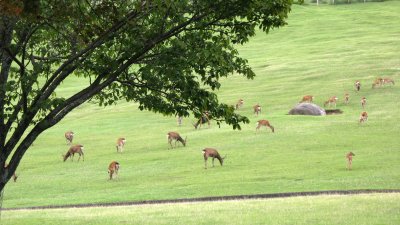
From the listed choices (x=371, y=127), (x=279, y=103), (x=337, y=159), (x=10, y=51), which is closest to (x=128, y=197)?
(x=337, y=159)

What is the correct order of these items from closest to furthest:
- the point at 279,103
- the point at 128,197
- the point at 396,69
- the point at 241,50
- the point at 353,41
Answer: the point at 128,197 < the point at 279,103 < the point at 396,69 < the point at 353,41 < the point at 241,50

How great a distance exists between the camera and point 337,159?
35062 mm

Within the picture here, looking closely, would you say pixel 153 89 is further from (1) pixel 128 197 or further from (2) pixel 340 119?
(2) pixel 340 119

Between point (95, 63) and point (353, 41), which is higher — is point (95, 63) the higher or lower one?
the lower one

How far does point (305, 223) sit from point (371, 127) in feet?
78.8

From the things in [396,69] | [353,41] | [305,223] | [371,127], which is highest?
[353,41]

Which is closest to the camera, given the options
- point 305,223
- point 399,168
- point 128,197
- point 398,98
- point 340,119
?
point 305,223

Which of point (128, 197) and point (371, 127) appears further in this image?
point (371, 127)

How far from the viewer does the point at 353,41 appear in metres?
87.4

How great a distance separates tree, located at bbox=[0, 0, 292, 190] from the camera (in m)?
14.6

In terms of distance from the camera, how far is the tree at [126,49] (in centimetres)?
1460

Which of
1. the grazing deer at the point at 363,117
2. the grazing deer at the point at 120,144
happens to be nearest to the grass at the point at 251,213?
the grazing deer at the point at 120,144

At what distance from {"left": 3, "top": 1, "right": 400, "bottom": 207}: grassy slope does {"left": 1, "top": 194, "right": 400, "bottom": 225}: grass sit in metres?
4.71

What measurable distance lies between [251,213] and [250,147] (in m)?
18.1
